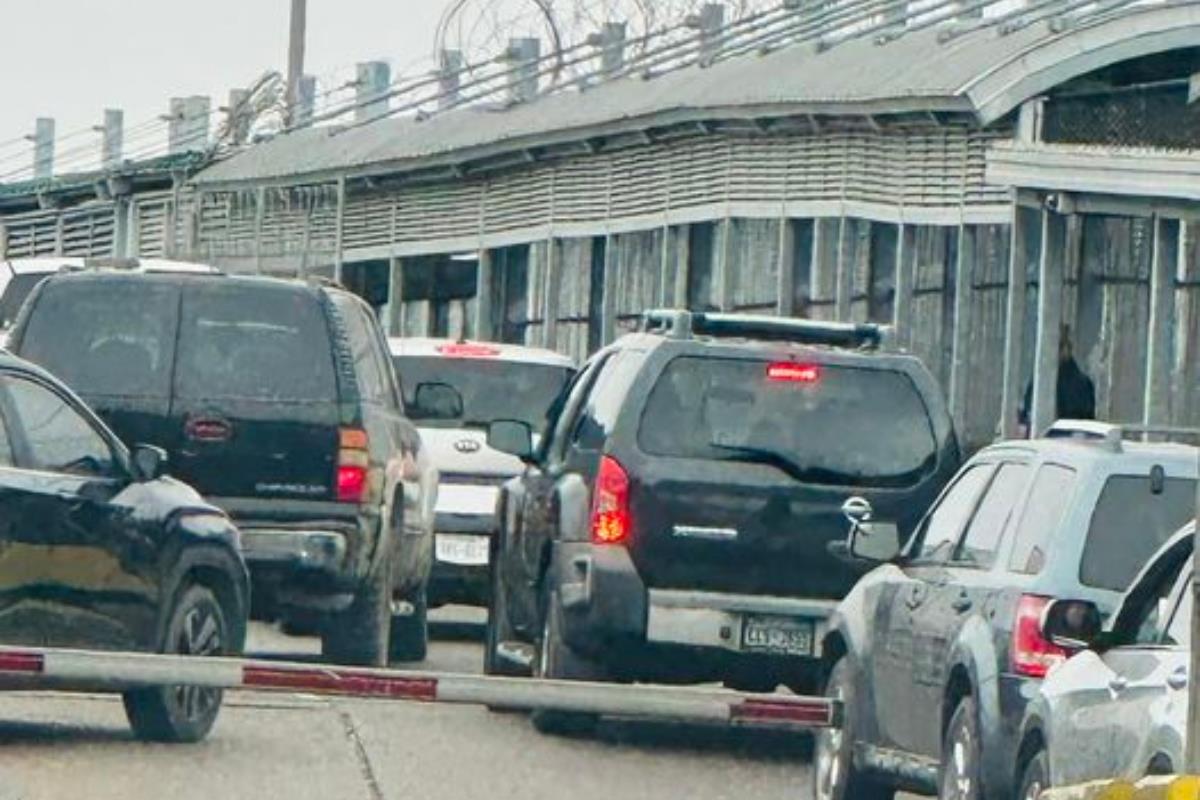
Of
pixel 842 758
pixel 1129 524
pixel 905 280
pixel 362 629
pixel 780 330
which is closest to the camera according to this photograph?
pixel 1129 524

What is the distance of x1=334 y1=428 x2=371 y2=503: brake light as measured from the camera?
2075 cm

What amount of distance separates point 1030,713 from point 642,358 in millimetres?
5834

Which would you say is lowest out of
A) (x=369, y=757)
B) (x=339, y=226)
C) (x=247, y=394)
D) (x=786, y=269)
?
(x=369, y=757)

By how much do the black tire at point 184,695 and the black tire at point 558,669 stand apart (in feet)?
4.78

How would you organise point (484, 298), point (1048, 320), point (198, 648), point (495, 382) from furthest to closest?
1. point (484, 298)
2. point (1048, 320)
3. point (495, 382)
4. point (198, 648)

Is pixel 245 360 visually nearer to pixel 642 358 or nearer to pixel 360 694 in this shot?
pixel 642 358

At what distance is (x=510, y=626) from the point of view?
66.2ft

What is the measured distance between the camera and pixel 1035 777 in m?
12.3

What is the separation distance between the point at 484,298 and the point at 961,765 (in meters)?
33.1

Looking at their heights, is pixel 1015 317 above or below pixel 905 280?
below

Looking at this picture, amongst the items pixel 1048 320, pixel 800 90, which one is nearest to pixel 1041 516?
pixel 1048 320

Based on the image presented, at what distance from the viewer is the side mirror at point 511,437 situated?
2023cm

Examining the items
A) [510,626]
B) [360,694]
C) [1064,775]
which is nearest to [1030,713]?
[1064,775]

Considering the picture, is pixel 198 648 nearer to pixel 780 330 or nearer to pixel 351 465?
pixel 780 330
